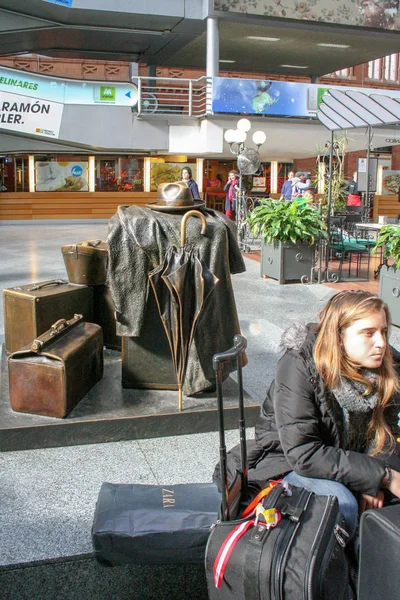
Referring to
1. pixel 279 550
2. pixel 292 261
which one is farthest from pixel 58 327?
pixel 292 261

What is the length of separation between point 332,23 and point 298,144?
432 cm

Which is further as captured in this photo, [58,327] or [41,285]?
[41,285]

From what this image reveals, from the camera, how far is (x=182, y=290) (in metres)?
3.82

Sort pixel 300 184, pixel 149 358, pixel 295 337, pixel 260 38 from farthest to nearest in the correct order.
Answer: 1. pixel 260 38
2. pixel 300 184
3. pixel 149 358
4. pixel 295 337

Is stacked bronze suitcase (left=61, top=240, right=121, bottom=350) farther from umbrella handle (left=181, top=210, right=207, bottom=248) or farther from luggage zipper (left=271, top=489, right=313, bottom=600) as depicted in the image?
luggage zipper (left=271, top=489, right=313, bottom=600)

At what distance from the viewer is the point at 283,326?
7102mm

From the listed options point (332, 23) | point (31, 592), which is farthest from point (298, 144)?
point (31, 592)

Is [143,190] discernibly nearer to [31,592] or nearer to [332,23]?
[332,23]

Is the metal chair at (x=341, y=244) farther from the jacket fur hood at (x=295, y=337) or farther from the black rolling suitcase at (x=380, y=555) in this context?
the black rolling suitcase at (x=380, y=555)

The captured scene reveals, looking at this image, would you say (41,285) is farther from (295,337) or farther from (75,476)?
(295,337)

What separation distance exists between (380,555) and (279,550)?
0.29 m

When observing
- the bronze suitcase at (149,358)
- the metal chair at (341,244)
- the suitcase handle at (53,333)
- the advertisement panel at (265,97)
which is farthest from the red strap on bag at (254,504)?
the advertisement panel at (265,97)

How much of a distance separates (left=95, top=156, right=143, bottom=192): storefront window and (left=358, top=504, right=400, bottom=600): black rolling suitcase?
24810 millimetres

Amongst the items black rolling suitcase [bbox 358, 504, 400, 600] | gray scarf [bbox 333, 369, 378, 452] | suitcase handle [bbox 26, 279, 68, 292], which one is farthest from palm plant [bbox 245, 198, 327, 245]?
black rolling suitcase [bbox 358, 504, 400, 600]
